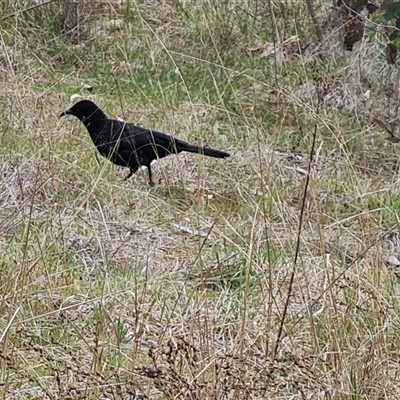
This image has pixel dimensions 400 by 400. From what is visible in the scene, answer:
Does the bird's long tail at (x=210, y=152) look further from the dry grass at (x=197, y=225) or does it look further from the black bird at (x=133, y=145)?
the dry grass at (x=197, y=225)

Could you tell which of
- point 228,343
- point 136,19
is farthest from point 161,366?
point 136,19

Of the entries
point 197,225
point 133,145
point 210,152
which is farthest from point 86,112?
point 197,225

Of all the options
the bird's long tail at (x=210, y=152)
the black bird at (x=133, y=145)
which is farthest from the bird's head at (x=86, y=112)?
the bird's long tail at (x=210, y=152)

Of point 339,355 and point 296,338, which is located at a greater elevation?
point 339,355

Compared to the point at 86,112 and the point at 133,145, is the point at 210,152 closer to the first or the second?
the point at 133,145

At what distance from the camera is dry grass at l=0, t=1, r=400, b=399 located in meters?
2.68

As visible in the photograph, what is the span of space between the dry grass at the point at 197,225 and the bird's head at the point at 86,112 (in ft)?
0.33

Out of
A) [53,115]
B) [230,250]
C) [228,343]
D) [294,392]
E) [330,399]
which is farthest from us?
[53,115]

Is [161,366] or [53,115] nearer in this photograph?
[161,366]

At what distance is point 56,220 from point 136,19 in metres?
3.89

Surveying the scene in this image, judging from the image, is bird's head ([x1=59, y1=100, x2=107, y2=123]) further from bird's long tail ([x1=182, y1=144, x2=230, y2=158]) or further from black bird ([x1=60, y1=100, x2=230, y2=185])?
bird's long tail ([x1=182, y1=144, x2=230, y2=158])

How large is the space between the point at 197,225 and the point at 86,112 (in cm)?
238

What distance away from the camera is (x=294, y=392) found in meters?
2.82

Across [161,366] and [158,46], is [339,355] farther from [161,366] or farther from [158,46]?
[158,46]
